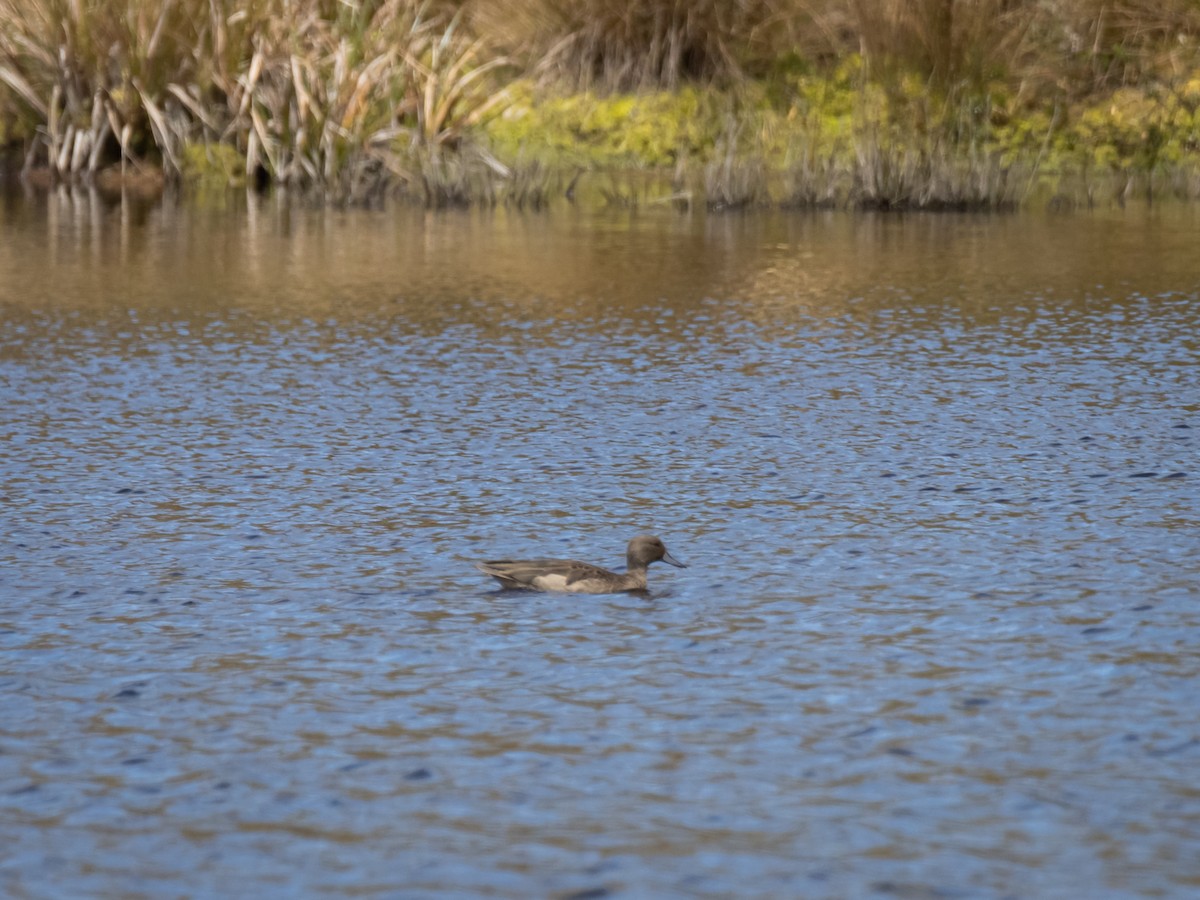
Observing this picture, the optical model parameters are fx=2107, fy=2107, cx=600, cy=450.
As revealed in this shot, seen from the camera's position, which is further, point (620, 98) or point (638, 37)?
point (638, 37)

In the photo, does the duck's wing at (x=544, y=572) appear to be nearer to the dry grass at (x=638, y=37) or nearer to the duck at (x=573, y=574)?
the duck at (x=573, y=574)

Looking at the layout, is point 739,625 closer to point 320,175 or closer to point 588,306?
point 588,306

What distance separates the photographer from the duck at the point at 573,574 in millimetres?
8094

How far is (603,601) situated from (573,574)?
0.16 metres

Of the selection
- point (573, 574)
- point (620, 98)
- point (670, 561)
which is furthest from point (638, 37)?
point (573, 574)

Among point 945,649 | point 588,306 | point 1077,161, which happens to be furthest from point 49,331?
point 1077,161

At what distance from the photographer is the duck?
319 inches

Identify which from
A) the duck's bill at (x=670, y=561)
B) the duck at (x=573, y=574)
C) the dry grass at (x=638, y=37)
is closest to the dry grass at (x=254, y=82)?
the dry grass at (x=638, y=37)

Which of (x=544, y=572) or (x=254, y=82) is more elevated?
(x=254, y=82)

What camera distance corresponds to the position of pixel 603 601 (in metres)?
8.11

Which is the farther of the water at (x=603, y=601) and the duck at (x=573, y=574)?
the duck at (x=573, y=574)

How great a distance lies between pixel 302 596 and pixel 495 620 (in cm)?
87

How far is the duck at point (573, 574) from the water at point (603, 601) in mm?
93

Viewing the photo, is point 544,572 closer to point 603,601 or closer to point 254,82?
point 603,601
